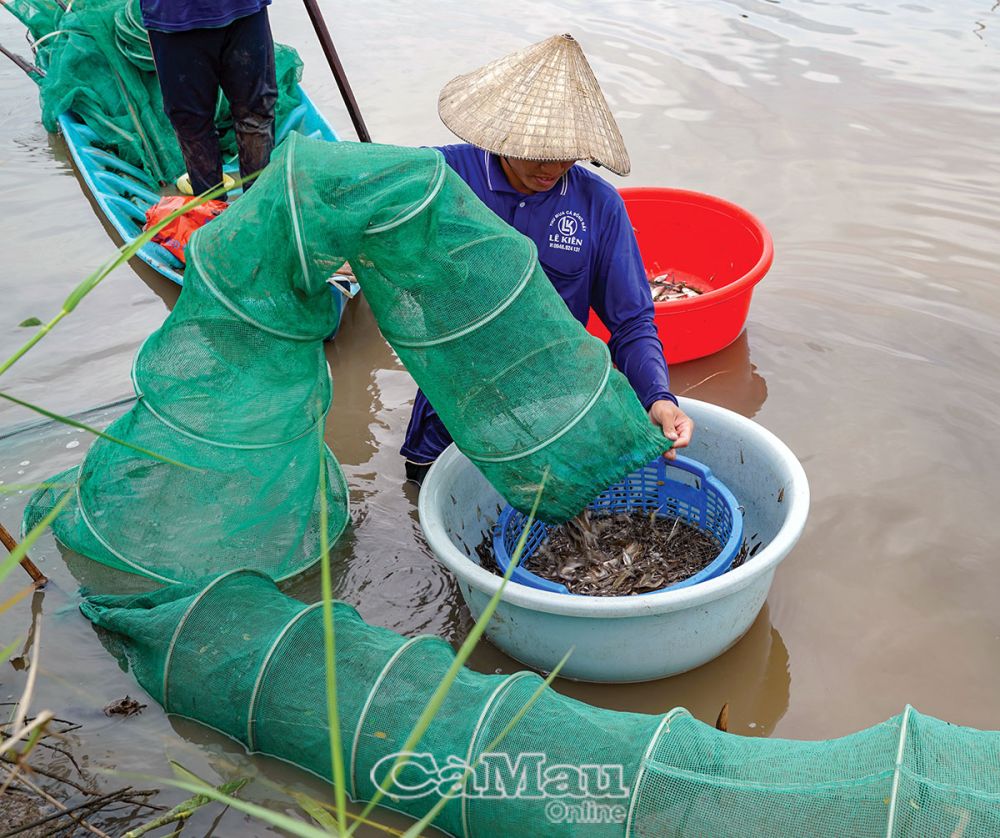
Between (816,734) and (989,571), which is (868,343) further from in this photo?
(816,734)

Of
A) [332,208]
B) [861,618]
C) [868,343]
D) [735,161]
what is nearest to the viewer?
[332,208]

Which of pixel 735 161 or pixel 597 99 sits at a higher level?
pixel 597 99

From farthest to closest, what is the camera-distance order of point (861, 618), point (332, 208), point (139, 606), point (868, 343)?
point (868, 343)
point (861, 618)
point (139, 606)
point (332, 208)

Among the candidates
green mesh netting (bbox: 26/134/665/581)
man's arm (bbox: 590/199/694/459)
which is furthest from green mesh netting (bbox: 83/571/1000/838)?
man's arm (bbox: 590/199/694/459)

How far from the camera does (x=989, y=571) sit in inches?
122

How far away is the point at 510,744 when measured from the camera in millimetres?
2154

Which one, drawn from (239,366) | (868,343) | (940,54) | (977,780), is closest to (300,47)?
(940,54)

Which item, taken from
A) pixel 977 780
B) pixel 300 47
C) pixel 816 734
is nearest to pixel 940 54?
pixel 300 47

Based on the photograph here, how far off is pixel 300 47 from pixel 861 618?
742 cm

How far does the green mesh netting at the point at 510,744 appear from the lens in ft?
6.16

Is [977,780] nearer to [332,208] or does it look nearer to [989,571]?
[989,571]

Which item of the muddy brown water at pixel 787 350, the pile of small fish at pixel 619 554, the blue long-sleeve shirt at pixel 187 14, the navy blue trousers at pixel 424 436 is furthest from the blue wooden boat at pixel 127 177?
the pile of small fish at pixel 619 554

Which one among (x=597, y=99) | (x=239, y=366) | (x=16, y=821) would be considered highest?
(x=597, y=99)

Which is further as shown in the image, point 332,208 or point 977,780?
point 332,208
